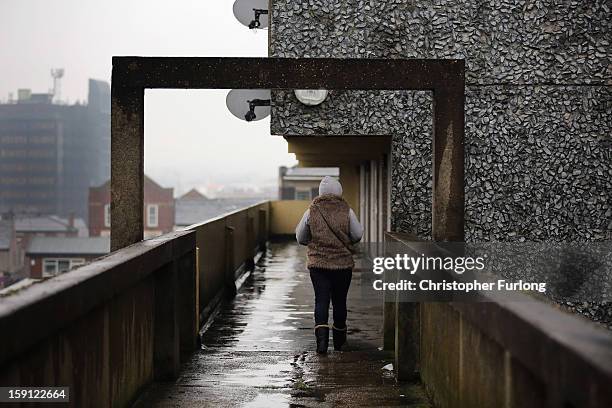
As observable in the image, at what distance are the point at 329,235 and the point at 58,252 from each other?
87926 mm

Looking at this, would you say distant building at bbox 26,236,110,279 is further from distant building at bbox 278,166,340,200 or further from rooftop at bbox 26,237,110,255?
distant building at bbox 278,166,340,200

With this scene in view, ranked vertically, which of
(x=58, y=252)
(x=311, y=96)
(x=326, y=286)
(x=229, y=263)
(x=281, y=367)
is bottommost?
(x=58, y=252)

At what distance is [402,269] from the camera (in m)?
7.89

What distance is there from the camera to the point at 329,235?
9062 millimetres

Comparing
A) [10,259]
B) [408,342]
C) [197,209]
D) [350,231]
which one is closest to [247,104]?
[350,231]

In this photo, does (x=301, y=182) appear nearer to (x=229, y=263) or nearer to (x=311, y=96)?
(x=229, y=263)

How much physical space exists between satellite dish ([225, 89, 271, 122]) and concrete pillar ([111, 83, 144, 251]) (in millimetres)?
4917

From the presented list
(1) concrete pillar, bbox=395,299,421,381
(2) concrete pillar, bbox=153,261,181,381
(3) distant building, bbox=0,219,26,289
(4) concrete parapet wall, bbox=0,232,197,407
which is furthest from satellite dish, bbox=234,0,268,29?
(3) distant building, bbox=0,219,26,289

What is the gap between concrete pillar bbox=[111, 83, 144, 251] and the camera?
8.02 m

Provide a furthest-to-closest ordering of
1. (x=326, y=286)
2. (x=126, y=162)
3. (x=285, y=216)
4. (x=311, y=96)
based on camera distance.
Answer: (x=285, y=216), (x=311, y=96), (x=326, y=286), (x=126, y=162)

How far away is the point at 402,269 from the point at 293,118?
568cm

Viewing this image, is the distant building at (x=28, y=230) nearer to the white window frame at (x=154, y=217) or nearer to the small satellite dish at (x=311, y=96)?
the white window frame at (x=154, y=217)

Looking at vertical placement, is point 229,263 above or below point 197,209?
above

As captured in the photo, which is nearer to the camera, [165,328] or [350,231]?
[165,328]
